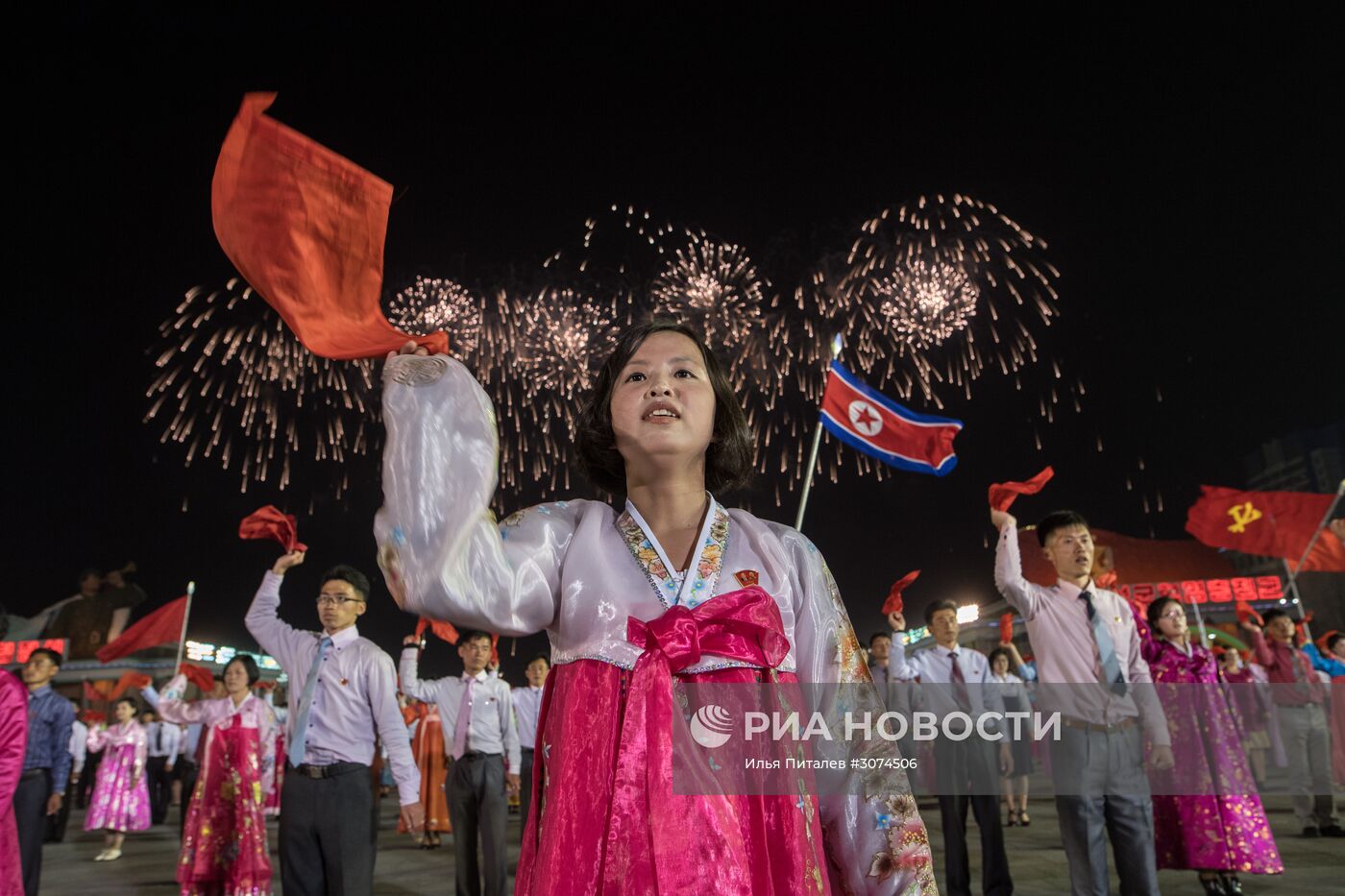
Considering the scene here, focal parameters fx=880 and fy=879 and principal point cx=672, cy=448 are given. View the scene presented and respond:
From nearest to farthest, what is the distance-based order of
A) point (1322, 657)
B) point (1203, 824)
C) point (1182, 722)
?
point (1203, 824), point (1182, 722), point (1322, 657)

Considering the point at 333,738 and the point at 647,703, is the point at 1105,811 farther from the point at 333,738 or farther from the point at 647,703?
the point at 333,738

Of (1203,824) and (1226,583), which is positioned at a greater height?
(1226,583)

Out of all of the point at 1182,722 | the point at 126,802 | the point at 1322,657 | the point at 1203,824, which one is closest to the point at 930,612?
the point at 1182,722

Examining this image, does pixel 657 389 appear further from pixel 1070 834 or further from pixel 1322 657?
pixel 1322 657

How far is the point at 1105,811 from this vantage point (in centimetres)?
435

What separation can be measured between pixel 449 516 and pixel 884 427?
27.6 ft

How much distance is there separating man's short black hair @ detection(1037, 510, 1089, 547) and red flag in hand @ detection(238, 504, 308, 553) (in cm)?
414

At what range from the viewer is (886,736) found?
1634mm

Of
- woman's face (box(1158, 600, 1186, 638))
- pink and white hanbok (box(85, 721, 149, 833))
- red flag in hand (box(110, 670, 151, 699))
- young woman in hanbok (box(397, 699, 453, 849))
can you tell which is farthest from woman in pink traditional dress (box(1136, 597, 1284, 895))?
red flag in hand (box(110, 670, 151, 699))

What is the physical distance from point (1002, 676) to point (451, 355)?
11.3 metres

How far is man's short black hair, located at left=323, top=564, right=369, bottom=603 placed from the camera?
18.0 ft

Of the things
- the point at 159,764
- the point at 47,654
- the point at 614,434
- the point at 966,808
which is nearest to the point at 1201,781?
the point at 966,808

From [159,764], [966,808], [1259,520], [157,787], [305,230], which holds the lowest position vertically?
[966,808]

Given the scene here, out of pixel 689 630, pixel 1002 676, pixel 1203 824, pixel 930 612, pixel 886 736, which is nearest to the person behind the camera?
pixel 689 630
